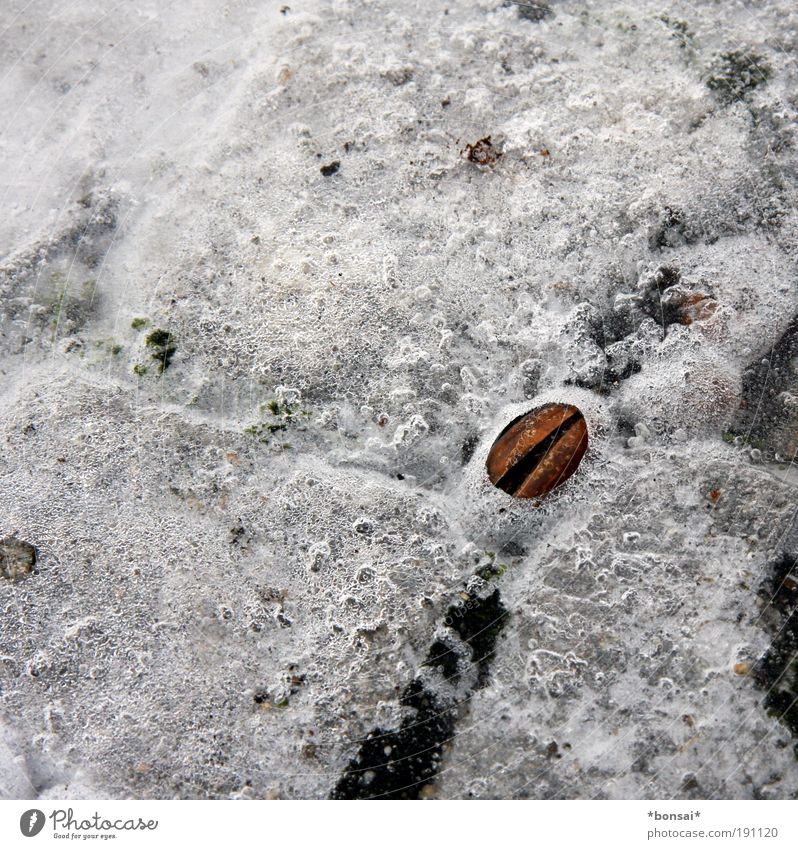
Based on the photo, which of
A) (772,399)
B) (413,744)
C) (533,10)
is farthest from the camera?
(533,10)

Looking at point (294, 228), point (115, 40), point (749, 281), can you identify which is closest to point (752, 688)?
point (749, 281)

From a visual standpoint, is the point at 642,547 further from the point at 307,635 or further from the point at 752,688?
the point at 307,635

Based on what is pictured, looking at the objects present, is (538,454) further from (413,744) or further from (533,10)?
(533,10)

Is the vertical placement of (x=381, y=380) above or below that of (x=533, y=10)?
below

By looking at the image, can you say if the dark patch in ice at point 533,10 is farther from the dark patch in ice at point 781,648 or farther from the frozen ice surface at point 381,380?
the dark patch in ice at point 781,648

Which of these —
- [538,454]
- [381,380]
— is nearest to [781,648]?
[538,454]

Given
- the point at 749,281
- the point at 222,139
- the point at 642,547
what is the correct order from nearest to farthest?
1. the point at 642,547
2. the point at 749,281
3. the point at 222,139
